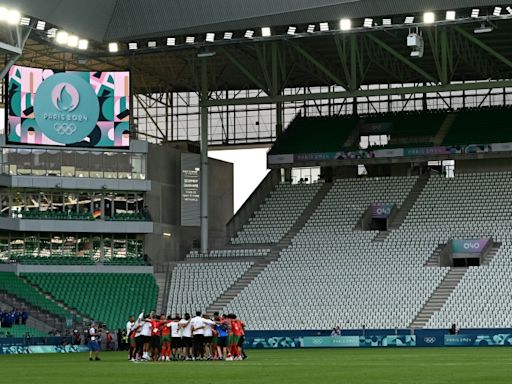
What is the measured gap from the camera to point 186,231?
80.5 meters

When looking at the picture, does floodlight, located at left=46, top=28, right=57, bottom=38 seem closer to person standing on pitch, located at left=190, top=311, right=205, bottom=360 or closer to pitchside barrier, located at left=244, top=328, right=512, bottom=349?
pitchside barrier, located at left=244, top=328, right=512, bottom=349

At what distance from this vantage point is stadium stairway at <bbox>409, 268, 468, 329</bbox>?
6525 cm

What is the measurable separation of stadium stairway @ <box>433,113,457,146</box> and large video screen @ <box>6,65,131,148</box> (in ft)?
65.7

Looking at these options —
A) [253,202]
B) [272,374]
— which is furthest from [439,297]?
[272,374]

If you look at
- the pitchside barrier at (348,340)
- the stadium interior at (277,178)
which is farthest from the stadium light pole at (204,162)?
the pitchside barrier at (348,340)

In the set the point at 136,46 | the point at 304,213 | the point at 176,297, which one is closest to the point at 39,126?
the point at 136,46

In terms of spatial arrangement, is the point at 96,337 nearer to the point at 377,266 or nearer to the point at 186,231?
the point at 377,266

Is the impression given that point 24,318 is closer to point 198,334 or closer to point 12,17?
point 12,17

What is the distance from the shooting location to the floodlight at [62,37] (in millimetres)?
62338

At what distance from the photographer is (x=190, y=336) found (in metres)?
41.7

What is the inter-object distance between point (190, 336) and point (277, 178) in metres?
43.6

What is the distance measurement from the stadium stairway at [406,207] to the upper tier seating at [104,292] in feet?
46.5

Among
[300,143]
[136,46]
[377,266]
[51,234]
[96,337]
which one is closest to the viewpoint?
[96,337]

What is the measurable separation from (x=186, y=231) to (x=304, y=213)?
7795mm
